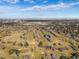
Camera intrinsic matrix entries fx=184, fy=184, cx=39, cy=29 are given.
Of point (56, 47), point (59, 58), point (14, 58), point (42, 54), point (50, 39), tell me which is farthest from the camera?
point (50, 39)

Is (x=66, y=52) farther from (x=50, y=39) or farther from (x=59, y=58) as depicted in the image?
(x=50, y=39)

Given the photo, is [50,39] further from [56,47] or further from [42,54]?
[42,54]

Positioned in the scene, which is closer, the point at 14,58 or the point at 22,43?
the point at 14,58

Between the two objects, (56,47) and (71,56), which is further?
(56,47)

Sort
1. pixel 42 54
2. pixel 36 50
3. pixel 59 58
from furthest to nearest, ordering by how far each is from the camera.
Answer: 1. pixel 36 50
2. pixel 42 54
3. pixel 59 58

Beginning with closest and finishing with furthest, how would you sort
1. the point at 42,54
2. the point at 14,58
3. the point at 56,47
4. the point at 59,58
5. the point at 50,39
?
the point at 14,58 < the point at 59,58 < the point at 42,54 < the point at 56,47 < the point at 50,39

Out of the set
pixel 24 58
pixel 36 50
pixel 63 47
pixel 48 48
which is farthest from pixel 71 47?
pixel 24 58

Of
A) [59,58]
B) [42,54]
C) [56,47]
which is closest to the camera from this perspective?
[59,58]

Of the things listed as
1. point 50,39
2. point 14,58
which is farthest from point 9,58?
point 50,39

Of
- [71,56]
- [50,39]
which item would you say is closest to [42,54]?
[71,56]
